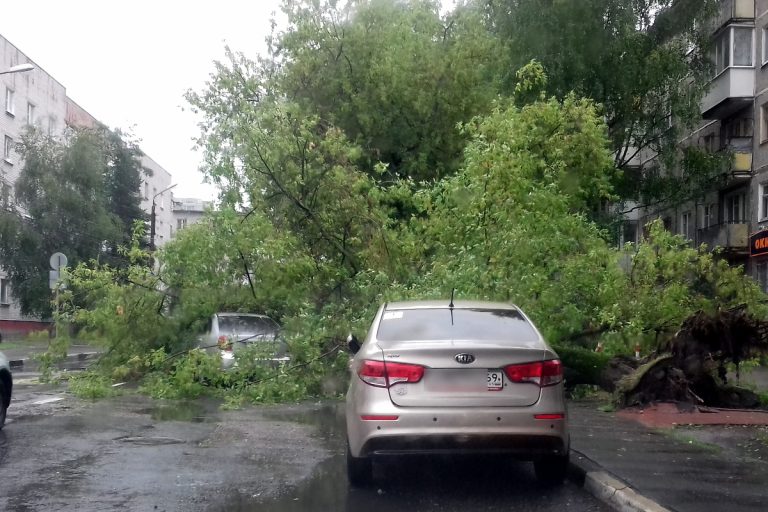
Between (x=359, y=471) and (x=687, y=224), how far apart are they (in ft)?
120

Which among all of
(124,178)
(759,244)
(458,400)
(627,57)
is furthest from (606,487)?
(124,178)

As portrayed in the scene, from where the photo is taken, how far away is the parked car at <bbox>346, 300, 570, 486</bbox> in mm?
7203

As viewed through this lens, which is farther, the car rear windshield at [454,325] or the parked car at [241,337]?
the parked car at [241,337]

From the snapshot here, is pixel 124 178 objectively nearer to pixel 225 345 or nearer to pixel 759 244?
pixel 759 244

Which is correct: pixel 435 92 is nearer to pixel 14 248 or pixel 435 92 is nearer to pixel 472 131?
pixel 472 131

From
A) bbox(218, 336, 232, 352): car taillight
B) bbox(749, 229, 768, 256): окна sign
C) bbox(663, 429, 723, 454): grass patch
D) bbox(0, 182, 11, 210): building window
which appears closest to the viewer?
bbox(663, 429, 723, 454): grass patch

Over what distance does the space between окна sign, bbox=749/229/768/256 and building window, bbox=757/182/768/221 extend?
3.58 metres

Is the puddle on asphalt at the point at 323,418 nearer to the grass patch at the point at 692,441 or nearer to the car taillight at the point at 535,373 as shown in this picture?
the car taillight at the point at 535,373

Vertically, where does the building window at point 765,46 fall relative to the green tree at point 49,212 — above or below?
above

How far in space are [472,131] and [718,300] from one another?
4796 millimetres

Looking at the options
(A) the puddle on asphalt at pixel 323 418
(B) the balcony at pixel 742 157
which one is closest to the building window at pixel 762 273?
(B) the balcony at pixel 742 157

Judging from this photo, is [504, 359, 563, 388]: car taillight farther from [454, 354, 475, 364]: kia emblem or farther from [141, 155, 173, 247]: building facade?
[141, 155, 173, 247]: building facade

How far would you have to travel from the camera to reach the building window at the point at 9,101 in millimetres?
45750

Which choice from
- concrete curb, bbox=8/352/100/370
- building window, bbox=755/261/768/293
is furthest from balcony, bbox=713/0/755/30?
concrete curb, bbox=8/352/100/370
